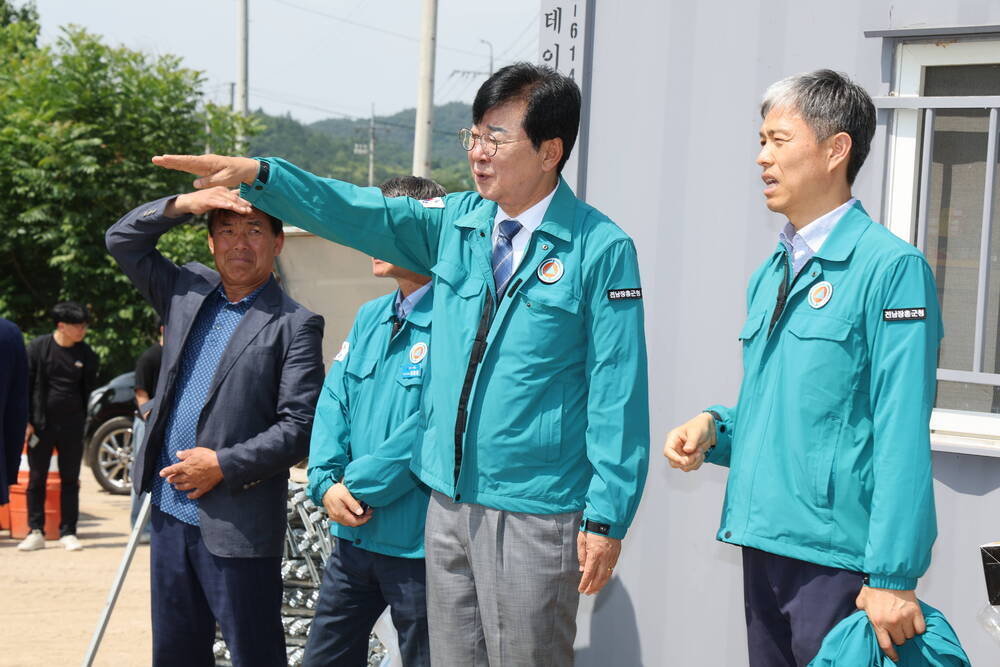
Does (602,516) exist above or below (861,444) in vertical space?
below

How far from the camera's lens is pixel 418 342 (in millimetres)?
3611

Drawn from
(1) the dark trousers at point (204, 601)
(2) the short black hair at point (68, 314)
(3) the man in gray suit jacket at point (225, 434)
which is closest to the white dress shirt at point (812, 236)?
(3) the man in gray suit jacket at point (225, 434)

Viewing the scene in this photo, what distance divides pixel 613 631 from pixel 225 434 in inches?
69.4

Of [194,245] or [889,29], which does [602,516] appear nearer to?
[889,29]

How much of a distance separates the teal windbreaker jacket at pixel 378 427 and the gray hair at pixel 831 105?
1348 mm

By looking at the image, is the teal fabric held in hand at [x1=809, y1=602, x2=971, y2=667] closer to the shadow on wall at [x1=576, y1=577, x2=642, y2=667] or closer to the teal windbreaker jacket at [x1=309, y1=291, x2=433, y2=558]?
the teal windbreaker jacket at [x1=309, y1=291, x2=433, y2=558]

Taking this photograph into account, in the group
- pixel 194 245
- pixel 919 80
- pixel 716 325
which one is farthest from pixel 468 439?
pixel 194 245

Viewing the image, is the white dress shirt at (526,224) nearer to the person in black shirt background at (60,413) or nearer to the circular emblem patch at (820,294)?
the circular emblem patch at (820,294)

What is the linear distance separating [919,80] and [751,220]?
2.47 ft

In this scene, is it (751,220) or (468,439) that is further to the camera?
(751,220)

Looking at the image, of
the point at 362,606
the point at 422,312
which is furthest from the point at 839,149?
the point at 362,606

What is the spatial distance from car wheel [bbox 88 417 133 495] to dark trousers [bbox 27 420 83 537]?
2.58 meters

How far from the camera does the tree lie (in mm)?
15156

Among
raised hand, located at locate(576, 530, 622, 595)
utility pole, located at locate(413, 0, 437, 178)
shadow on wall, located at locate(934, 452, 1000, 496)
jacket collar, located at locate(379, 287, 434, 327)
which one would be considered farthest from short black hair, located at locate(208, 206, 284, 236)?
utility pole, located at locate(413, 0, 437, 178)
